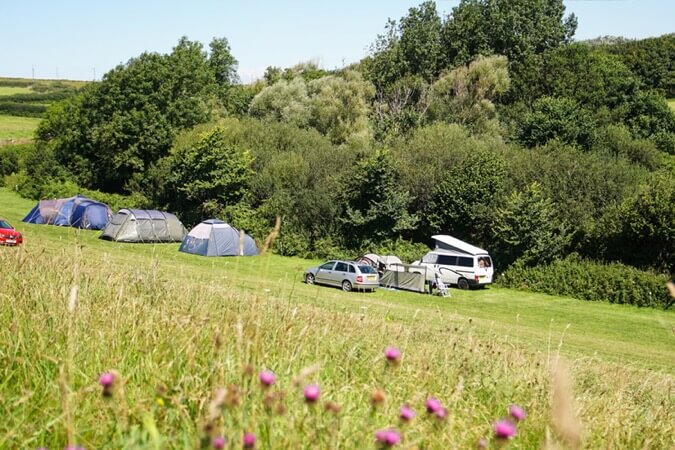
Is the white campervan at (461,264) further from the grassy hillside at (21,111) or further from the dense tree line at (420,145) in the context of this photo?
the grassy hillside at (21,111)

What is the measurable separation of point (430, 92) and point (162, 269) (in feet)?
141

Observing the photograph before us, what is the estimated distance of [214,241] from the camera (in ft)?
94.7

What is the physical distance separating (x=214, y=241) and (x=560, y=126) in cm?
2188

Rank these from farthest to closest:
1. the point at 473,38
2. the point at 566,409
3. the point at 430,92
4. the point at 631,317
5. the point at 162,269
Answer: the point at 473,38, the point at 430,92, the point at 631,317, the point at 162,269, the point at 566,409

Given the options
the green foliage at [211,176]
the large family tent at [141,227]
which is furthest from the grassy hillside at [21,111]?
the large family tent at [141,227]

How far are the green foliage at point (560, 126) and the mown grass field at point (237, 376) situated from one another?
112 feet

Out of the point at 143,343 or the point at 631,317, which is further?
the point at 631,317

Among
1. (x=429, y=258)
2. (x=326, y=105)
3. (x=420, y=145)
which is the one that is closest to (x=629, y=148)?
(x=420, y=145)

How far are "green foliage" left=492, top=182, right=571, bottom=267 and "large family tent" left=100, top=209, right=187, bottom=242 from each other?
1511 cm

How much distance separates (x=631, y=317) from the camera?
70.4 feet

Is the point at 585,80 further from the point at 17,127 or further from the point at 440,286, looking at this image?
the point at 17,127

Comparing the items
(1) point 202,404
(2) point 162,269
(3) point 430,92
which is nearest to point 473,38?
(3) point 430,92

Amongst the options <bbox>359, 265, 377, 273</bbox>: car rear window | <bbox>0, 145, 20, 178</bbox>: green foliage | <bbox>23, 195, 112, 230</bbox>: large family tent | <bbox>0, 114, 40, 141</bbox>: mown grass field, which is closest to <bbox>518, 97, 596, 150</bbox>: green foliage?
<bbox>359, 265, 377, 273</bbox>: car rear window

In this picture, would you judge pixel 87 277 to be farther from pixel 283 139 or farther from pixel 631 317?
pixel 283 139
